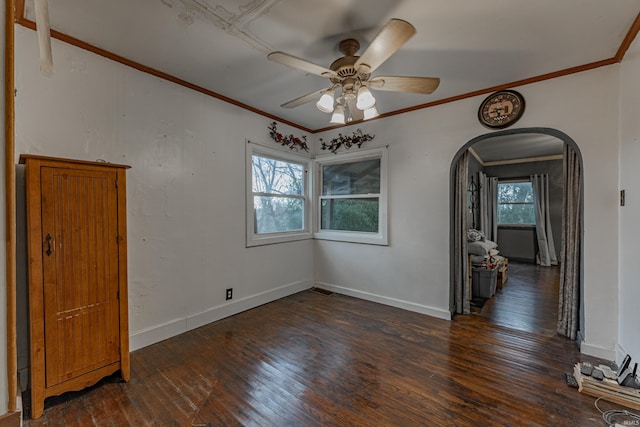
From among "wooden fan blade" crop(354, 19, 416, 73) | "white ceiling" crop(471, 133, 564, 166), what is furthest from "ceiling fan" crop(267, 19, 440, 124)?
"white ceiling" crop(471, 133, 564, 166)

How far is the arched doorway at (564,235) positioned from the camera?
2547 millimetres

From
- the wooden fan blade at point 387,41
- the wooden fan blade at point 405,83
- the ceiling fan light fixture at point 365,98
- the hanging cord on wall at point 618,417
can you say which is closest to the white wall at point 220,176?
the hanging cord on wall at point 618,417

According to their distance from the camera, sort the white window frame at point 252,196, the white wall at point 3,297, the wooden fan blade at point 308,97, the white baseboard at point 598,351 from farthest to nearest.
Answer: the white window frame at point 252,196
the white baseboard at point 598,351
the wooden fan blade at point 308,97
the white wall at point 3,297

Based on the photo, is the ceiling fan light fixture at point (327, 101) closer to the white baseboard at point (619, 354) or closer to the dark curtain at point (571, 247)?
the dark curtain at point (571, 247)

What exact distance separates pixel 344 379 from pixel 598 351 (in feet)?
7.26

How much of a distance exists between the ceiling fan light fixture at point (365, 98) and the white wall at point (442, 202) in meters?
1.60

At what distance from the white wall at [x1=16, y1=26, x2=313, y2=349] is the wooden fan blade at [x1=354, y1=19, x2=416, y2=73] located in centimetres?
190

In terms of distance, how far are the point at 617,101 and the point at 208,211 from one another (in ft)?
12.8

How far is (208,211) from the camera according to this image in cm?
296

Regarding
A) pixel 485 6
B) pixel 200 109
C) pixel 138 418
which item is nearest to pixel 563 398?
pixel 485 6

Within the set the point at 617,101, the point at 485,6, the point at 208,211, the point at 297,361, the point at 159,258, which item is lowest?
the point at 297,361

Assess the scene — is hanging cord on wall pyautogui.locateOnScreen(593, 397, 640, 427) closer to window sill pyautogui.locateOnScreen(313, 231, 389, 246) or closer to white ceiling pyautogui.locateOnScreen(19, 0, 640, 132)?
window sill pyautogui.locateOnScreen(313, 231, 389, 246)

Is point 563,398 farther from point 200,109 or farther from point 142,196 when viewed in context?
point 200,109

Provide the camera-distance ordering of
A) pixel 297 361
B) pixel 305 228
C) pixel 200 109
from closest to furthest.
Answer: pixel 297 361 → pixel 200 109 → pixel 305 228
